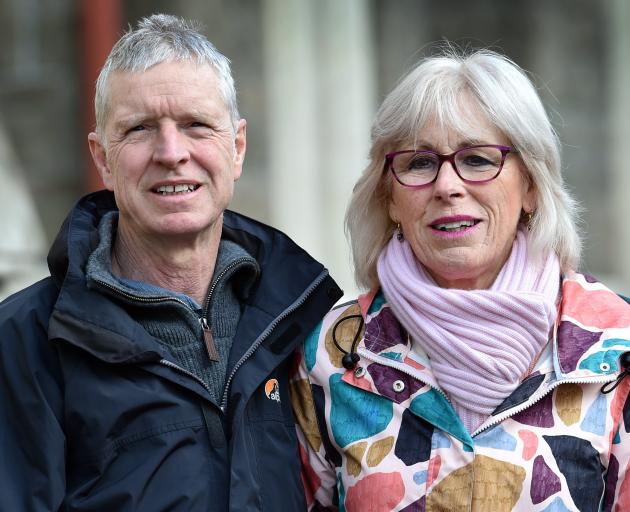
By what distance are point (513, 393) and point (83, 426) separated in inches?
39.4

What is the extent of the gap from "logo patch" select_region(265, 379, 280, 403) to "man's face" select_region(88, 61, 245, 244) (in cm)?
41

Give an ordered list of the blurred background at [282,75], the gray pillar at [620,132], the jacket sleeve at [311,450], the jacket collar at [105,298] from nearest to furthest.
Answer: the jacket collar at [105,298] → the jacket sleeve at [311,450] → the blurred background at [282,75] → the gray pillar at [620,132]

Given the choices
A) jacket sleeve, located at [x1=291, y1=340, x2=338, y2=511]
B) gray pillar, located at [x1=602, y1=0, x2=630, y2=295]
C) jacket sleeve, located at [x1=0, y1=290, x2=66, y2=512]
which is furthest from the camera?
gray pillar, located at [x1=602, y1=0, x2=630, y2=295]

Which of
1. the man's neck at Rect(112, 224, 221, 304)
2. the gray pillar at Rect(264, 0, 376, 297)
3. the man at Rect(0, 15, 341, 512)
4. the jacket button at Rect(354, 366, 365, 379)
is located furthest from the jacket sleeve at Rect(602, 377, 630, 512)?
the gray pillar at Rect(264, 0, 376, 297)

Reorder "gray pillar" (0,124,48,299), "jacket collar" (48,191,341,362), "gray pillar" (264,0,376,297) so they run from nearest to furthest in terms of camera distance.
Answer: "jacket collar" (48,191,341,362)
"gray pillar" (0,124,48,299)
"gray pillar" (264,0,376,297)

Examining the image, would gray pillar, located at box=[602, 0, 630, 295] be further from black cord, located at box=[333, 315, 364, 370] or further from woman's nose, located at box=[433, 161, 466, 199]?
woman's nose, located at box=[433, 161, 466, 199]

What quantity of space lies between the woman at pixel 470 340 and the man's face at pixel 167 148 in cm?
46

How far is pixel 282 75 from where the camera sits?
634cm

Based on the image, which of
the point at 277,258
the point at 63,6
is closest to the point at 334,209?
the point at 63,6

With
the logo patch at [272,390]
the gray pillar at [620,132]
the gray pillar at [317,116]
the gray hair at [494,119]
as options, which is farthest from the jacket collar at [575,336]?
the gray pillar at [620,132]

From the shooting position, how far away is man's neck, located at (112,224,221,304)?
295cm

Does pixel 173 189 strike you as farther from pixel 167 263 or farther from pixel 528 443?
pixel 528 443

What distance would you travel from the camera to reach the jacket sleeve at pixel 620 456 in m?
2.79

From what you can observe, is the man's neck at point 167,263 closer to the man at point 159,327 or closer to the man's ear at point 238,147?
the man at point 159,327
